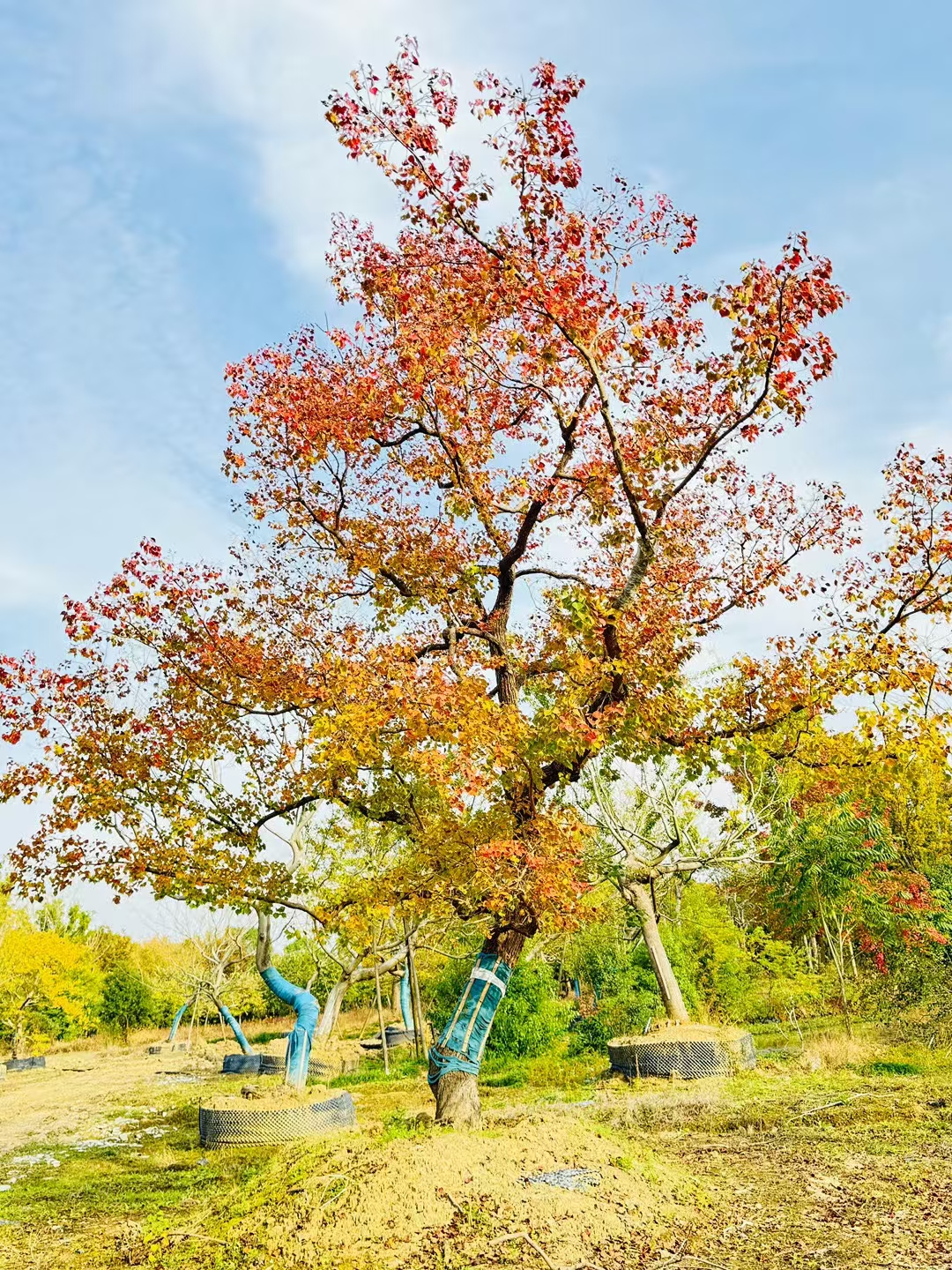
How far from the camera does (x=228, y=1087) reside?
16.0 meters

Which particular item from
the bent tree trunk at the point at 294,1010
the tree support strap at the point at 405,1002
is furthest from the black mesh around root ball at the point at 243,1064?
the bent tree trunk at the point at 294,1010

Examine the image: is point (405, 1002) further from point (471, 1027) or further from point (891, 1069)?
point (471, 1027)

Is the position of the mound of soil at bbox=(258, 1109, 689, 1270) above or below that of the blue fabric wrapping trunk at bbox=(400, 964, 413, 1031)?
above

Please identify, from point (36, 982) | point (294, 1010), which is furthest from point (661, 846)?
point (36, 982)

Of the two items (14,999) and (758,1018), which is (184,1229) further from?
(14,999)

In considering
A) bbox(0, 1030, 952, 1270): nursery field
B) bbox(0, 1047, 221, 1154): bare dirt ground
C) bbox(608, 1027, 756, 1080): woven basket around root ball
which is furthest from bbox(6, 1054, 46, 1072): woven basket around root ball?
bbox(608, 1027, 756, 1080): woven basket around root ball

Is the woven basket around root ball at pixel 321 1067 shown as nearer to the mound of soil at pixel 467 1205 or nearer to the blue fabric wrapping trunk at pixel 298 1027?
the blue fabric wrapping trunk at pixel 298 1027

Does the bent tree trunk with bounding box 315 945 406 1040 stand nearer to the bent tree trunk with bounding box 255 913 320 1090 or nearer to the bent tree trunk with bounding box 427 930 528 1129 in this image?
the bent tree trunk with bounding box 255 913 320 1090

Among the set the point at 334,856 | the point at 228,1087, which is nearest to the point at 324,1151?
the point at 228,1087

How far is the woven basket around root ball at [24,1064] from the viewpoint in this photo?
2697 centimetres

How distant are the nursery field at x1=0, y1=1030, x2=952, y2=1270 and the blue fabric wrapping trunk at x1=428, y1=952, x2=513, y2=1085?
598 millimetres

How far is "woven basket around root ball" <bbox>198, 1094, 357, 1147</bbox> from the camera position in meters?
9.67

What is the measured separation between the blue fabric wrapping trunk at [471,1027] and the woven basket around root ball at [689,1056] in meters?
4.72

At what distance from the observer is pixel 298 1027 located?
11.1 meters
